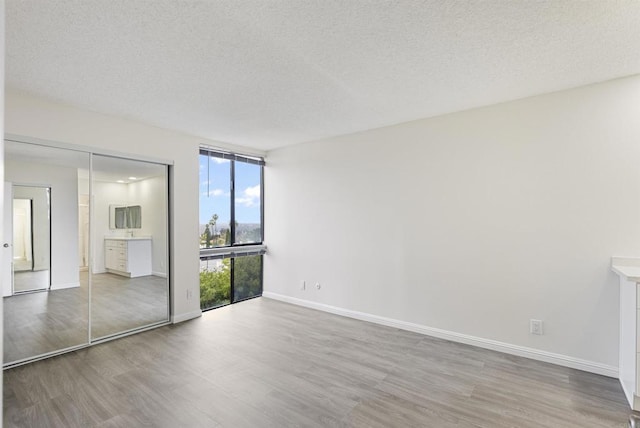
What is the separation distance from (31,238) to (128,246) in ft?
2.87

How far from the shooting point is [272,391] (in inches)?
97.7

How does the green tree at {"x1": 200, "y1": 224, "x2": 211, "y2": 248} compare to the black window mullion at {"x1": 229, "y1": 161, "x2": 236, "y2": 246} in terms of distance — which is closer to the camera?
the green tree at {"x1": 200, "y1": 224, "x2": 211, "y2": 248}

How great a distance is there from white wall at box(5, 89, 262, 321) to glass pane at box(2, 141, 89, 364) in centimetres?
21

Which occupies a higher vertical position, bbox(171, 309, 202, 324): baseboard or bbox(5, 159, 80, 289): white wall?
bbox(5, 159, 80, 289): white wall

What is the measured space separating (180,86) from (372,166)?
2.39 m

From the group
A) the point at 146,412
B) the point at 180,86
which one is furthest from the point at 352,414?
the point at 180,86

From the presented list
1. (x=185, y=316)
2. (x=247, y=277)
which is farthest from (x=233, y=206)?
(x=185, y=316)

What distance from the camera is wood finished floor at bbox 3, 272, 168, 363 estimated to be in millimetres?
3041

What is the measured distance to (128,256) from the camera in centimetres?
379

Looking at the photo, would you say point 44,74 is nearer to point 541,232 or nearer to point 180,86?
point 180,86

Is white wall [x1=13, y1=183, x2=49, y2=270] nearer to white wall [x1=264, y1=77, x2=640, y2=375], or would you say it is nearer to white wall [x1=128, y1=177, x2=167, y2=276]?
white wall [x1=128, y1=177, x2=167, y2=276]

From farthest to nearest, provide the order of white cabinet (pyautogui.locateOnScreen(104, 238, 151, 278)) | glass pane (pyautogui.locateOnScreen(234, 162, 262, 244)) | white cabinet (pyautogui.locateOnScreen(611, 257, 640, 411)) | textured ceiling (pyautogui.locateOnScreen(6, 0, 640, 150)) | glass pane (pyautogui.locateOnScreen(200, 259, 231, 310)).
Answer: glass pane (pyautogui.locateOnScreen(234, 162, 262, 244)), glass pane (pyautogui.locateOnScreen(200, 259, 231, 310)), white cabinet (pyautogui.locateOnScreen(104, 238, 151, 278)), white cabinet (pyautogui.locateOnScreen(611, 257, 640, 411)), textured ceiling (pyautogui.locateOnScreen(6, 0, 640, 150))

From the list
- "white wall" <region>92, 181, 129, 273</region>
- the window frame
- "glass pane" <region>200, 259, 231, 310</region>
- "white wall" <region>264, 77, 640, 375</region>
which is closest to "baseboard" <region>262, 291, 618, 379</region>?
"white wall" <region>264, 77, 640, 375</region>

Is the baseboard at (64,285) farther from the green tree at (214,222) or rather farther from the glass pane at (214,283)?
the green tree at (214,222)
